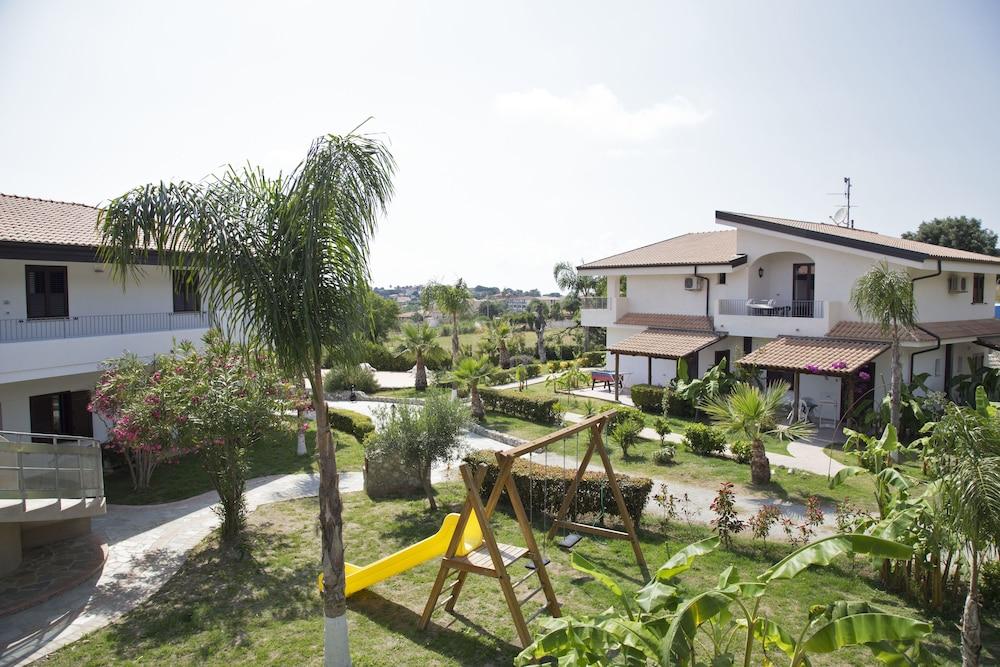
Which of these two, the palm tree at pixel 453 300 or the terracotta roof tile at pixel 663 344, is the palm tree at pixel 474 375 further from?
the palm tree at pixel 453 300

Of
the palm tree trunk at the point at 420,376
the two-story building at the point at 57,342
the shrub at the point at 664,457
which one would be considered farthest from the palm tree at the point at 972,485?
the palm tree trunk at the point at 420,376

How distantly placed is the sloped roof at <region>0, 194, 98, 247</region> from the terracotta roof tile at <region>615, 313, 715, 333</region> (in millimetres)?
20546

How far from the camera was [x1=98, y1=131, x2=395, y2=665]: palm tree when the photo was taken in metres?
6.62

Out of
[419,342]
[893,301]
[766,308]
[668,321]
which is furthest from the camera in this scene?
[419,342]

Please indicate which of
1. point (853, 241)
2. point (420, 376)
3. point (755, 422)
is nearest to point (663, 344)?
point (853, 241)

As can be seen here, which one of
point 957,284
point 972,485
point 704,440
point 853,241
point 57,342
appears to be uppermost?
point 853,241

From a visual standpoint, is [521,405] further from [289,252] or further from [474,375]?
[289,252]

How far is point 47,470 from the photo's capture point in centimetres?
Answer: 978

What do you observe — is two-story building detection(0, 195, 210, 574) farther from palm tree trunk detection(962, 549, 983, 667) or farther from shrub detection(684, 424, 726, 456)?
shrub detection(684, 424, 726, 456)

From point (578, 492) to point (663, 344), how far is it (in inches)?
559

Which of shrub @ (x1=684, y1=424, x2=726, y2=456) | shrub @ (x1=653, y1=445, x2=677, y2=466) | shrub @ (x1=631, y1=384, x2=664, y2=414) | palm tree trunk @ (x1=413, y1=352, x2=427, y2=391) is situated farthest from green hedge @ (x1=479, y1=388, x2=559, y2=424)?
palm tree trunk @ (x1=413, y1=352, x2=427, y2=391)

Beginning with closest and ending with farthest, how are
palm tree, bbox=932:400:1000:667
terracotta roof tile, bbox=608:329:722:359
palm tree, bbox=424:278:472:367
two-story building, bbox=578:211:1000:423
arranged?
palm tree, bbox=932:400:1000:667 < two-story building, bbox=578:211:1000:423 < terracotta roof tile, bbox=608:329:722:359 < palm tree, bbox=424:278:472:367

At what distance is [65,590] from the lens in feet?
30.7

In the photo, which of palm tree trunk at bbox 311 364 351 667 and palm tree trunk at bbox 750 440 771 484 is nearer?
palm tree trunk at bbox 311 364 351 667
